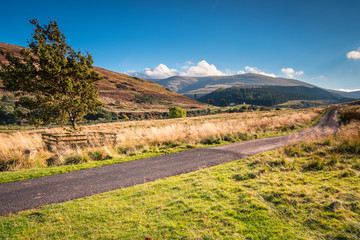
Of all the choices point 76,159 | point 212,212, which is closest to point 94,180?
point 76,159

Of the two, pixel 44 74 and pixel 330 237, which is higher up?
pixel 44 74

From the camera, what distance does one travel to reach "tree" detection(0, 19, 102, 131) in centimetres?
966

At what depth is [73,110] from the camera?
37.8ft

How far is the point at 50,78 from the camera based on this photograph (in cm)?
1039

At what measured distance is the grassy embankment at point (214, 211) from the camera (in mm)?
2652

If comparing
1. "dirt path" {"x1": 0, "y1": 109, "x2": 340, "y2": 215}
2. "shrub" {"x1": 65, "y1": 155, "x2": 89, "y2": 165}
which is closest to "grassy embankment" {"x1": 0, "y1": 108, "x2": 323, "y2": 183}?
"shrub" {"x1": 65, "y1": 155, "x2": 89, "y2": 165}

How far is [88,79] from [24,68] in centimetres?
337

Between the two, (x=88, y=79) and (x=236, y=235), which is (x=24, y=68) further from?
(x=236, y=235)

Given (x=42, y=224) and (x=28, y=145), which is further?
(x=28, y=145)

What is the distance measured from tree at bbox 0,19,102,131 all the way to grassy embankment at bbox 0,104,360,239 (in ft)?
29.5

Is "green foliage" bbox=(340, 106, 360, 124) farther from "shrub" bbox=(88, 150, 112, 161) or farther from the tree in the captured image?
the tree

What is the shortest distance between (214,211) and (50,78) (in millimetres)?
12416

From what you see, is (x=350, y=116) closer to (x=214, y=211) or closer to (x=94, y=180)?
(x=214, y=211)

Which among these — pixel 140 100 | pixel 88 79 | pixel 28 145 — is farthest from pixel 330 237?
pixel 140 100
